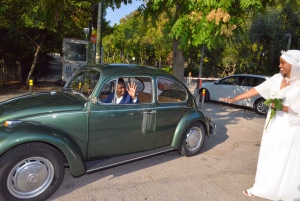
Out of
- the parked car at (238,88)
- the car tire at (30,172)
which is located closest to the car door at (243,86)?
the parked car at (238,88)

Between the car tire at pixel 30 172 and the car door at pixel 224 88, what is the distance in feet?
29.9

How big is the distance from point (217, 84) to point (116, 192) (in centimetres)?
915

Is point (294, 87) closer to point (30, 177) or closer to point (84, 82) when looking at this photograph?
point (84, 82)

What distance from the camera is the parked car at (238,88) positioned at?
975 centimetres

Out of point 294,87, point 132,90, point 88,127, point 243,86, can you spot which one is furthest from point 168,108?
point 243,86

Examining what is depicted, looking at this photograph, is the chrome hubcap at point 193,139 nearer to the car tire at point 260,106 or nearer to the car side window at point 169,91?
the car side window at point 169,91

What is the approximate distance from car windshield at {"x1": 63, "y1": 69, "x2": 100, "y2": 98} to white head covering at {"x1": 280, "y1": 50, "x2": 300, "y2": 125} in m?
2.76

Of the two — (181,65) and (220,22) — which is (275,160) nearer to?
(220,22)

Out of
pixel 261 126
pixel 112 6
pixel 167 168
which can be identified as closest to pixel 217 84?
pixel 261 126

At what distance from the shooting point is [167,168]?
4.27 metres

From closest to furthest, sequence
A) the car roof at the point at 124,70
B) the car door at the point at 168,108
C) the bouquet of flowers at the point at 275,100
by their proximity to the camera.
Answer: the bouquet of flowers at the point at 275,100 → the car roof at the point at 124,70 → the car door at the point at 168,108

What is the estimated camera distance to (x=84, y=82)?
3.87 m

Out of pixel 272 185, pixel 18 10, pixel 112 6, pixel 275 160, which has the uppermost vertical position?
pixel 18 10

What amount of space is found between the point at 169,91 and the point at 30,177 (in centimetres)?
268
